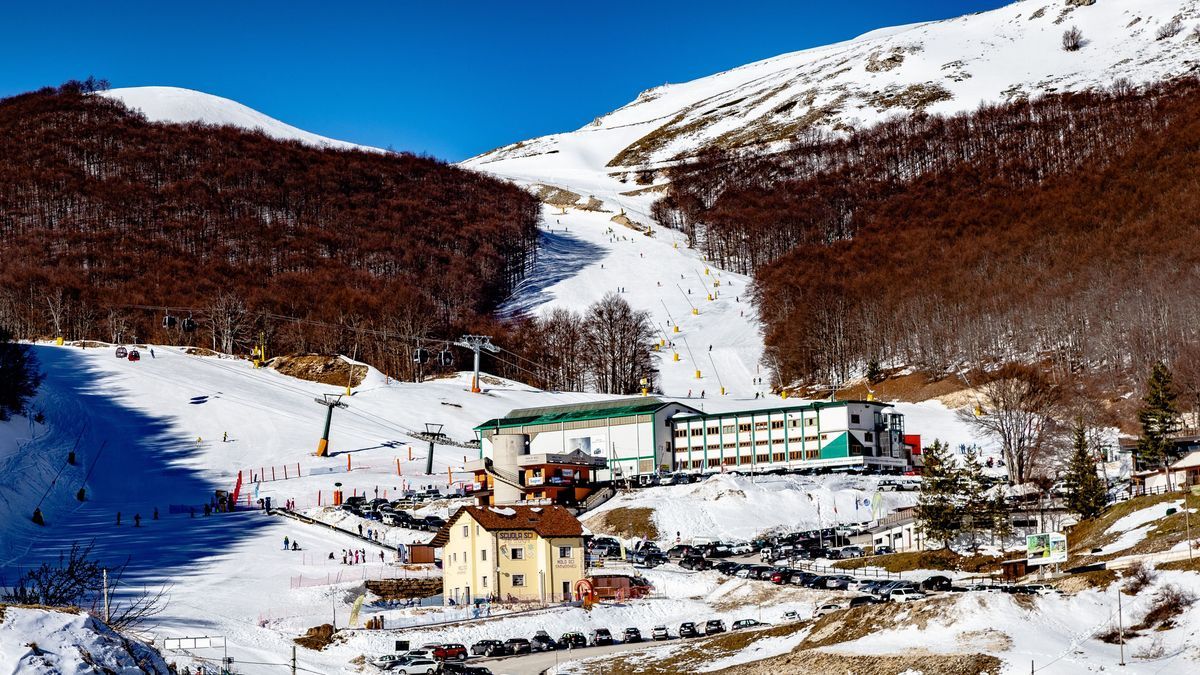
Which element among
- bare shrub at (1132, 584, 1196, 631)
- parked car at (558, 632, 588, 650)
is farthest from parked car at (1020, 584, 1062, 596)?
parked car at (558, 632, 588, 650)

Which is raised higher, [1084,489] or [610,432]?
[610,432]

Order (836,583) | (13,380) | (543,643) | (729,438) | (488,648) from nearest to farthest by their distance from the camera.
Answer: (488,648), (543,643), (836,583), (13,380), (729,438)

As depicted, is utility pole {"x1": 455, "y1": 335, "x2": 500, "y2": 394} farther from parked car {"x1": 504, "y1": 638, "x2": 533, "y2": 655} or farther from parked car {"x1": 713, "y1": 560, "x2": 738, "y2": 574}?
parked car {"x1": 504, "y1": 638, "x2": 533, "y2": 655}

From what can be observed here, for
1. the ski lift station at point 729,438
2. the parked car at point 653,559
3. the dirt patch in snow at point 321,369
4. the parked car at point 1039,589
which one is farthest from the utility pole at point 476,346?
the parked car at point 1039,589

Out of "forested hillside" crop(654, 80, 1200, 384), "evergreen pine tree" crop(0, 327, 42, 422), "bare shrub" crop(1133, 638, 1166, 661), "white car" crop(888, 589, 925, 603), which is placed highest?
"forested hillside" crop(654, 80, 1200, 384)

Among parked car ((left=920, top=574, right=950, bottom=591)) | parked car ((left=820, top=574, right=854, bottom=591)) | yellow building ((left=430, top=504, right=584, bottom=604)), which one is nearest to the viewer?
parked car ((left=920, top=574, right=950, bottom=591))

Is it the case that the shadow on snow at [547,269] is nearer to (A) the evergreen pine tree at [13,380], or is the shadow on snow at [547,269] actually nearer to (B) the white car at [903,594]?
(A) the evergreen pine tree at [13,380]

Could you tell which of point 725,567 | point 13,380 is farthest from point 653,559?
point 13,380

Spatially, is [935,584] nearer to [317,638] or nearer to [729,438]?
[317,638]
